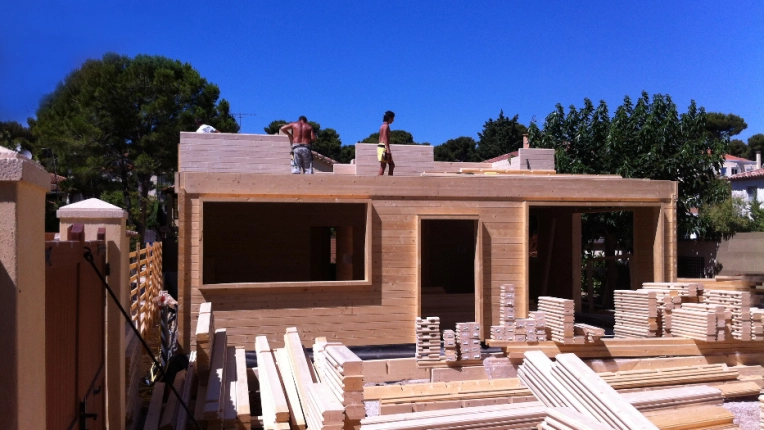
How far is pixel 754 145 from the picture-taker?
250ft

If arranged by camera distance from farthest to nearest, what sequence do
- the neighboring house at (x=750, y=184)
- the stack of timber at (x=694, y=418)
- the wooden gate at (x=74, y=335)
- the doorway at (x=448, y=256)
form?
the neighboring house at (x=750, y=184), the doorway at (x=448, y=256), the stack of timber at (x=694, y=418), the wooden gate at (x=74, y=335)

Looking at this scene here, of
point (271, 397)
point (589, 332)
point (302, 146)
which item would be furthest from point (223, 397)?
point (302, 146)

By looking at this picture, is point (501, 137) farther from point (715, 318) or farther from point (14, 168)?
point (14, 168)

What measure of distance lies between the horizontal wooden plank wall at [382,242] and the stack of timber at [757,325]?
3181mm

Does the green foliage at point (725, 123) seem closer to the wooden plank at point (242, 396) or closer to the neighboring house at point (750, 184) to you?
the neighboring house at point (750, 184)

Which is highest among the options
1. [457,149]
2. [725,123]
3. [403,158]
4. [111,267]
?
[725,123]

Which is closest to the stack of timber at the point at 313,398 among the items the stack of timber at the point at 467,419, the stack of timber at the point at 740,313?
the stack of timber at the point at 467,419

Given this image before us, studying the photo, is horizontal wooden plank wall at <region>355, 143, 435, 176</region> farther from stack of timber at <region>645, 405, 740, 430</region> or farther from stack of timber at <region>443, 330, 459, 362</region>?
stack of timber at <region>645, 405, 740, 430</region>

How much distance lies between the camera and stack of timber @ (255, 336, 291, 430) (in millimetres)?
7121

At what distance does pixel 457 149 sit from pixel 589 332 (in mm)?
63401

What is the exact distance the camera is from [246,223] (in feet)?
57.6

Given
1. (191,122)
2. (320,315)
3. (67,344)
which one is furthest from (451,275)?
(191,122)

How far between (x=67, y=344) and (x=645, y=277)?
13.1m

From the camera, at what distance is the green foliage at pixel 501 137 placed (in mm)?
61625
